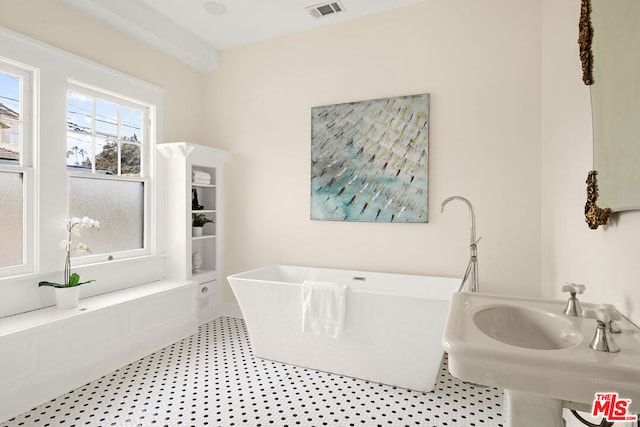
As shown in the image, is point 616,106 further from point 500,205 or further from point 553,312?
point 500,205

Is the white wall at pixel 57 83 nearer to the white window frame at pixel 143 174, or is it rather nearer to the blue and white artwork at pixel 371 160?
the white window frame at pixel 143 174

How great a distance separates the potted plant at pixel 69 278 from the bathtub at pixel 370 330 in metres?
1.15

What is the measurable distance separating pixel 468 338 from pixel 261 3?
3240 mm

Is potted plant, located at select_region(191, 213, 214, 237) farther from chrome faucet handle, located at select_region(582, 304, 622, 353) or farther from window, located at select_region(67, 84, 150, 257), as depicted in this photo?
chrome faucet handle, located at select_region(582, 304, 622, 353)

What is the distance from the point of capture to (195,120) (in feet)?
13.6

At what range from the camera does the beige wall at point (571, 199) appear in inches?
49.1

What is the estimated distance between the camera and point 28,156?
2.65m

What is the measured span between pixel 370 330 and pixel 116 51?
129 inches

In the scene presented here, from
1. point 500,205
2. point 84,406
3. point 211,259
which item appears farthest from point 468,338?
point 211,259

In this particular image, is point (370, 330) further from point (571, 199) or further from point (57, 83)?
point (57, 83)

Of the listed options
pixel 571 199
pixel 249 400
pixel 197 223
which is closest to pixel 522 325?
pixel 571 199

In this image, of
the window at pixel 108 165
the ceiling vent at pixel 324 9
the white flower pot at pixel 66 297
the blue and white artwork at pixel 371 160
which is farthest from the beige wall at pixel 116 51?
the white flower pot at pixel 66 297

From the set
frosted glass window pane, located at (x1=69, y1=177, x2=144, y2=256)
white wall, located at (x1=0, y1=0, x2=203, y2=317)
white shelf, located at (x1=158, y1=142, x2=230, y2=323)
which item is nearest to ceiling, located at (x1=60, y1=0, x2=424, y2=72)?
white wall, located at (x1=0, y1=0, x2=203, y2=317)

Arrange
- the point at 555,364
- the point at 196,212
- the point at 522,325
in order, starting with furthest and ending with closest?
the point at 196,212, the point at 522,325, the point at 555,364
